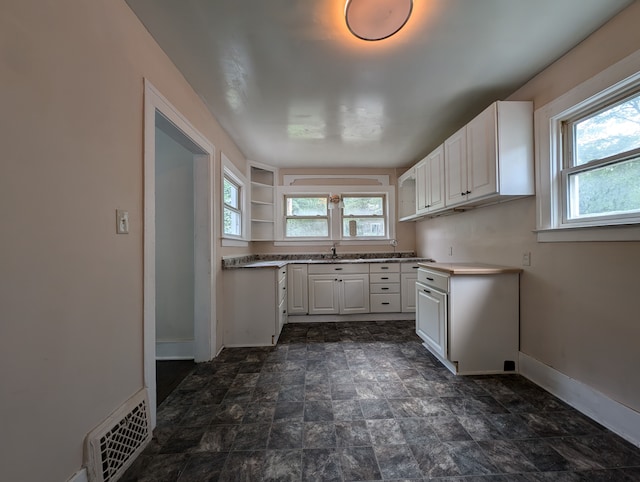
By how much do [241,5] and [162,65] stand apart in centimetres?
70

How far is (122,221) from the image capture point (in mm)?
1295

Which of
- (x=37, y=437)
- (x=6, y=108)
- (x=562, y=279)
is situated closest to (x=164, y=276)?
(x=37, y=437)

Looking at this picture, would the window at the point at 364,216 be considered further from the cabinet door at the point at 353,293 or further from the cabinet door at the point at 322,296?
the cabinet door at the point at 322,296

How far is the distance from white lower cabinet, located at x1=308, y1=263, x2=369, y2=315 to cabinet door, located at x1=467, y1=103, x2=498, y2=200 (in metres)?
1.81

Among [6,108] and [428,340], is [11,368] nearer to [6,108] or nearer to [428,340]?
[6,108]

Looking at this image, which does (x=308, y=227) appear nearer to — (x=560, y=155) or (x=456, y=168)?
(x=456, y=168)

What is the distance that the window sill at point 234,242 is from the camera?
2746 mm

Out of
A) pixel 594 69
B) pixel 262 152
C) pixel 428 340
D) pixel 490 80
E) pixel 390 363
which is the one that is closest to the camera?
pixel 594 69

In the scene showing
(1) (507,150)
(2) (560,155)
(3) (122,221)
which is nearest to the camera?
(3) (122,221)

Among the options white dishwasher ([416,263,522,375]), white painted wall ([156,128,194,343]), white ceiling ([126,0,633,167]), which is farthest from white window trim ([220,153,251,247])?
white dishwasher ([416,263,522,375])

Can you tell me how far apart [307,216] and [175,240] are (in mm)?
2116

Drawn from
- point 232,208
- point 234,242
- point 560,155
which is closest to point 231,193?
point 232,208

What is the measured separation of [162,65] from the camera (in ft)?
5.38

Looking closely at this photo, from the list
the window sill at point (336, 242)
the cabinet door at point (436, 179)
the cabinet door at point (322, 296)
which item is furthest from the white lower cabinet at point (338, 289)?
the cabinet door at point (436, 179)
